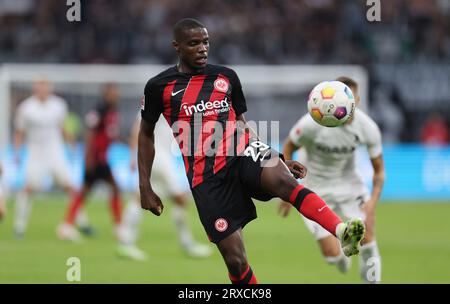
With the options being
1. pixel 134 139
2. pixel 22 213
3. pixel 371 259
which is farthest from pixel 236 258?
pixel 22 213

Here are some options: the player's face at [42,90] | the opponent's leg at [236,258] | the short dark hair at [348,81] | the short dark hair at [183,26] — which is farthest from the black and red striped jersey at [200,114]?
the player's face at [42,90]

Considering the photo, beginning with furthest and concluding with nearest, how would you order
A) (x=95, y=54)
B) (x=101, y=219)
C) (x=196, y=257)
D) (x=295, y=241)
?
(x=95, y=54) < (x=101, y=219) < (x=295, y=241) < (x=196, y=257)

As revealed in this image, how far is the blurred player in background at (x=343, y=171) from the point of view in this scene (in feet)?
27.7

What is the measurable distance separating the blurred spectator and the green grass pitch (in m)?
4.68

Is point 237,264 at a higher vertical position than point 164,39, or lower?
lower

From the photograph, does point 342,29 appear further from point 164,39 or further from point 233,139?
point 233,139

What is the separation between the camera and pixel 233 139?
714 cm

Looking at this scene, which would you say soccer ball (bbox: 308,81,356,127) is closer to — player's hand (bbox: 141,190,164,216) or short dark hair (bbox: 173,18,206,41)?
short dark hair (bbox: 173,18,206,41)

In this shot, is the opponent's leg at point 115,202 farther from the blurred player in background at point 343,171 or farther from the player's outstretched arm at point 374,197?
the player's outstretched arm at point 374,197

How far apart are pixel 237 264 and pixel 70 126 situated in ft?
46.6

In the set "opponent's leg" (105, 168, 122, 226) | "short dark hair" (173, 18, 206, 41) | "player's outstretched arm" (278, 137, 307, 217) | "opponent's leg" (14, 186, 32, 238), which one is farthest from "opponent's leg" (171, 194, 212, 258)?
"short dark hair" (173, 18, 206, 41)

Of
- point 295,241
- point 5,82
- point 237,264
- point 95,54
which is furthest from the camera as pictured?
point 95,54

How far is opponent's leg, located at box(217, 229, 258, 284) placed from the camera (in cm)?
689

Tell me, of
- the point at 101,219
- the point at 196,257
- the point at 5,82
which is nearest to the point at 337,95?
the point at 196,257
